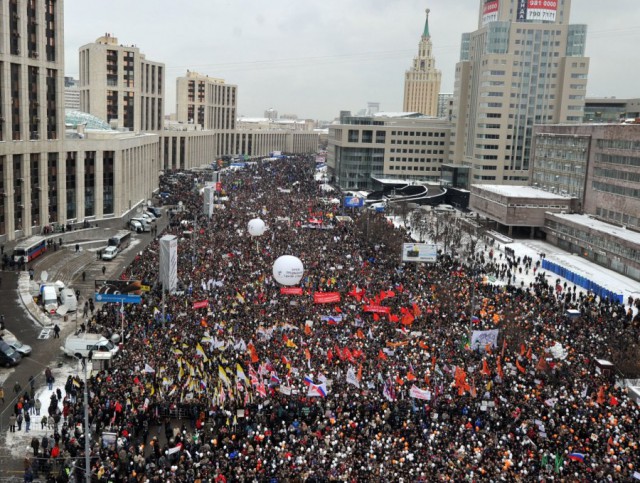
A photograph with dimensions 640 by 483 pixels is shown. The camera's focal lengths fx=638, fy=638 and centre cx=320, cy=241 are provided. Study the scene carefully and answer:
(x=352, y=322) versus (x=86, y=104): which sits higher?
(x=86, y=104)

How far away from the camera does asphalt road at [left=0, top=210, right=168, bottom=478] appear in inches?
909

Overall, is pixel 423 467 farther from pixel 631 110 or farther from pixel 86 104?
pixel 631 110

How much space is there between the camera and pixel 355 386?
2547cm

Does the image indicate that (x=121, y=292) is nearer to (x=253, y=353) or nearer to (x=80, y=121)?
(x=253, y=353)

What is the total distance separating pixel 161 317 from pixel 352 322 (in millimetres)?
10127

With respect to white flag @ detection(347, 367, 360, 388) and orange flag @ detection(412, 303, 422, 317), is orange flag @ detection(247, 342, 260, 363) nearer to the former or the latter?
white flag @ detection(347, 367, 360, 388)

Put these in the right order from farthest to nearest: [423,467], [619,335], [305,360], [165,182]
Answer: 1. [165,182]
2. [619,335]
3. [305,360]
4. [423,467]

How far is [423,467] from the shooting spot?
19.4m

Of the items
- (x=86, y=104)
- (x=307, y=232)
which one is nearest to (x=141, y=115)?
(x=86, y=104)

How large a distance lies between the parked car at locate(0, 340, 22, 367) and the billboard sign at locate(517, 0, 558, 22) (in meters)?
84.2

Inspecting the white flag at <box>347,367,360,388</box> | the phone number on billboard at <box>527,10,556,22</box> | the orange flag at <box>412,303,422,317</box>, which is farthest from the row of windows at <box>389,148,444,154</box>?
the white flag at <box>347,367,360,388</box>

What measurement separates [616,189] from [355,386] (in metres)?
46.3

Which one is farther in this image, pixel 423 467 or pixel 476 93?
pixel 476 93

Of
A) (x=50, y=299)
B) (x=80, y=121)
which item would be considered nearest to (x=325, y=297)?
(x=50, y=299)
